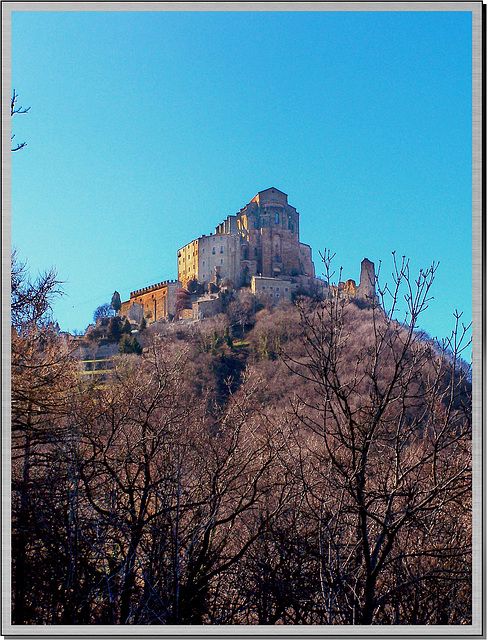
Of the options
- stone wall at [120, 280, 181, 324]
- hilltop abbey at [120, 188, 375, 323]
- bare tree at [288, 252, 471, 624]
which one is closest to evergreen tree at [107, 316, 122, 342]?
hilltop abbey at [120, 188, 375, 323]

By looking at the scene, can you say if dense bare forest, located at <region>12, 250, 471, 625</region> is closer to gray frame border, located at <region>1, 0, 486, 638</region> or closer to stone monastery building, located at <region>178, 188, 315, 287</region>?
gray frame border, located at <region>1, 0, 486, 638</region>

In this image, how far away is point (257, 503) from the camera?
12.0 feet

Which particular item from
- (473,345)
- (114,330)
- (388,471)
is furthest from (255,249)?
(473,345)

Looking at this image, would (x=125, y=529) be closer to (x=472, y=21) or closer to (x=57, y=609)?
(x=57, y=609)

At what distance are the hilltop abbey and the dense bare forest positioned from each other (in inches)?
1373

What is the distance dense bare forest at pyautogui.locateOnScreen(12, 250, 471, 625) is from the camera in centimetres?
256

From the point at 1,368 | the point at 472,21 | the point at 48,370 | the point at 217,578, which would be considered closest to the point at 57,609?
the point at 217,578

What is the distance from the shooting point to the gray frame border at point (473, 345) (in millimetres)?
2449

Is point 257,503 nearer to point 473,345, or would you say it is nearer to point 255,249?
point 473,345

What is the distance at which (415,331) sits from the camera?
258 cm

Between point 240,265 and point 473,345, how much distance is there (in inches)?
1634

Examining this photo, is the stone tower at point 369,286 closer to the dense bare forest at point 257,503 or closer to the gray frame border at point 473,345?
the dense bare forest at point 257,503

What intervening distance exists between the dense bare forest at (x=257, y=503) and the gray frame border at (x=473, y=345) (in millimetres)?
81

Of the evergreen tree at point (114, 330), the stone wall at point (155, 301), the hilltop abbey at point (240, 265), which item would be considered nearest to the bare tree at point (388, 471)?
the evergreen tree at point (114, 330)
